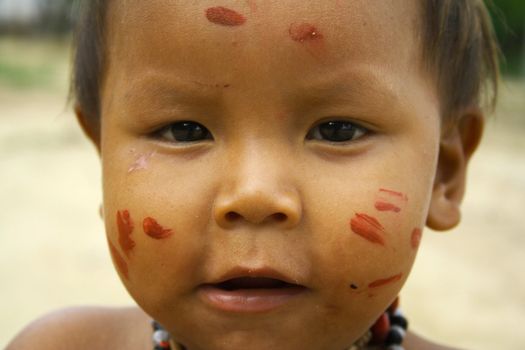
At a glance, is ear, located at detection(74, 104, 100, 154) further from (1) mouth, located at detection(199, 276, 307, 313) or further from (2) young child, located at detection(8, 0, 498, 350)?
(1) mouth, located at detection(199, 276, 307, 313)

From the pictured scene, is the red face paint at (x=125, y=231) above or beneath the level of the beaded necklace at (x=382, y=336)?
above

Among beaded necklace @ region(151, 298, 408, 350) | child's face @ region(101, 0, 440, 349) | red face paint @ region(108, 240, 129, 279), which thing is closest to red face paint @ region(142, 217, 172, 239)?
child's face @ region(101, 0, 440, 349)

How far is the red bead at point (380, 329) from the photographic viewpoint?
65.6 inches

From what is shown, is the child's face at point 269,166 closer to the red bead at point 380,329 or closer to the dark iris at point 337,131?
the dark iris at point 337,131

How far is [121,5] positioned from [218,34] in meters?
0.28

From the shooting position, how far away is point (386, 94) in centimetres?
127

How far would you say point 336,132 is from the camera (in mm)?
1264

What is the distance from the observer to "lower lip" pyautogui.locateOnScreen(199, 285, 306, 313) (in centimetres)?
121

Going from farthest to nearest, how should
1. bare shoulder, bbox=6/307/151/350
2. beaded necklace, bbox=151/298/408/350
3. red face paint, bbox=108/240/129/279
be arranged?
bare shoulder, bbox=6/307/151/350 → beaded necklace, bbox=151/298/408/350 → red face paint, bbox=108/240/129/279

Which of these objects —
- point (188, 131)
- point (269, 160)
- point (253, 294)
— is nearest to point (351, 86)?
point (269, 160)

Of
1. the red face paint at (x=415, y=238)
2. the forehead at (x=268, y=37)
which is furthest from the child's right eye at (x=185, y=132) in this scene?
the red face paint at (x=415, y=238)

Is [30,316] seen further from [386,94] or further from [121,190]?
[386,94]

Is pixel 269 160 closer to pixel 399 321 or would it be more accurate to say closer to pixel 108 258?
pixel 399 321

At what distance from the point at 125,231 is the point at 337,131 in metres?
0.46
